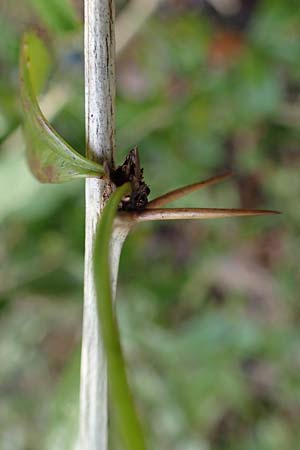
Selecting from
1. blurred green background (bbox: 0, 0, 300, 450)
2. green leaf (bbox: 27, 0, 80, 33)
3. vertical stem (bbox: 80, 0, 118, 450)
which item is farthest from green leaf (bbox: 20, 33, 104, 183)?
blurred green background (bbox: 0, 0, 300, 450)

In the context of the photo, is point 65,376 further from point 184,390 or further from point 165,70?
point 165,70

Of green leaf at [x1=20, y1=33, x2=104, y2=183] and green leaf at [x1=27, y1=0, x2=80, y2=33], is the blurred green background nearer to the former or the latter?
green leaf at [x1=27, y1=0, x2=80, y2=33]

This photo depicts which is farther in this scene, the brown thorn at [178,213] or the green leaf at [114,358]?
the brown thorn at [178,213]

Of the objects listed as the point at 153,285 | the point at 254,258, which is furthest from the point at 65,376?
the point at 254,258

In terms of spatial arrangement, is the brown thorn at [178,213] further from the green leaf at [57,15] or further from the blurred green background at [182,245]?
the blurred green background at [182,245]

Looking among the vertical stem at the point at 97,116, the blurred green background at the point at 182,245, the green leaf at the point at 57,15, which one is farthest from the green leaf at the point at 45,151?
the blurred green background at the point at 182,245

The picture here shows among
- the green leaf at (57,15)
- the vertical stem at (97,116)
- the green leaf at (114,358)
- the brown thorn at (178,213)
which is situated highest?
the green leaf at (57,15)
